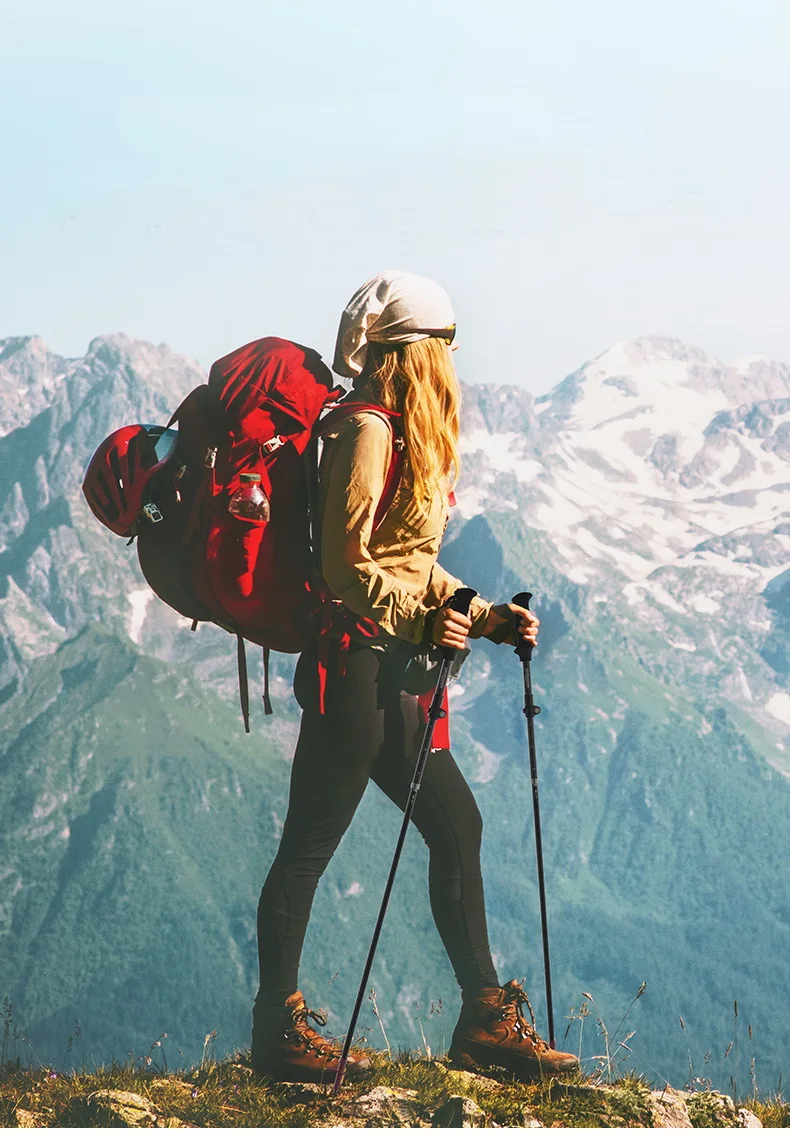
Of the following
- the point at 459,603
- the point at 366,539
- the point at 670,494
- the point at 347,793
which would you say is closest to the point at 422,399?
the point at 366,539

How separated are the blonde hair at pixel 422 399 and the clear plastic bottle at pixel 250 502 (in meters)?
0.36

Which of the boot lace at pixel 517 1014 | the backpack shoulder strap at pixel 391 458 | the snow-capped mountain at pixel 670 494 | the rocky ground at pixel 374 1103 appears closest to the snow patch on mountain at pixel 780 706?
the snow-capped mountain at pixel 670 494

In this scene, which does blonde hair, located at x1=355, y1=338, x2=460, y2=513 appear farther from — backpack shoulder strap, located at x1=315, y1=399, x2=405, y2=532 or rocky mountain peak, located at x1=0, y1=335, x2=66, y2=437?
rocky mountain peak, located at x1=0, y1=335, x2=66, y2=437

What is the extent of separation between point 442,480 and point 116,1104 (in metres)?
1.74

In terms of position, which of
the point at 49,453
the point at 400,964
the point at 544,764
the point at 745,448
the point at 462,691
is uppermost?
the point at 745,448

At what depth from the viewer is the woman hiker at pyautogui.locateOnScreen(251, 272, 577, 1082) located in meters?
2.84

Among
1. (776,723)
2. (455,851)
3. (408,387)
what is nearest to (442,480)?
(408,387)

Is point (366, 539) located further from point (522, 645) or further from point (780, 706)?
point (780, 706)

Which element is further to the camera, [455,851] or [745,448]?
[745,448]

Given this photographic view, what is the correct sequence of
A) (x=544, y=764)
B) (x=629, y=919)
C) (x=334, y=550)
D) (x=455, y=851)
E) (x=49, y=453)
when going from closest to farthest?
(x=334, y=550) < (x=455, y=851) < (x=629, y=919) < (x=544, y=764) < (x=49, y=453)

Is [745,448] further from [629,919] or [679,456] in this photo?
[629,919]

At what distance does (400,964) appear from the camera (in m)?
38.8

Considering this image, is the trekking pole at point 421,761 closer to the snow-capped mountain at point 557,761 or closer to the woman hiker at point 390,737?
the woman hiker at point 390,737

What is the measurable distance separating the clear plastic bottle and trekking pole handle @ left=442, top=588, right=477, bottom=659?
0.49 m
